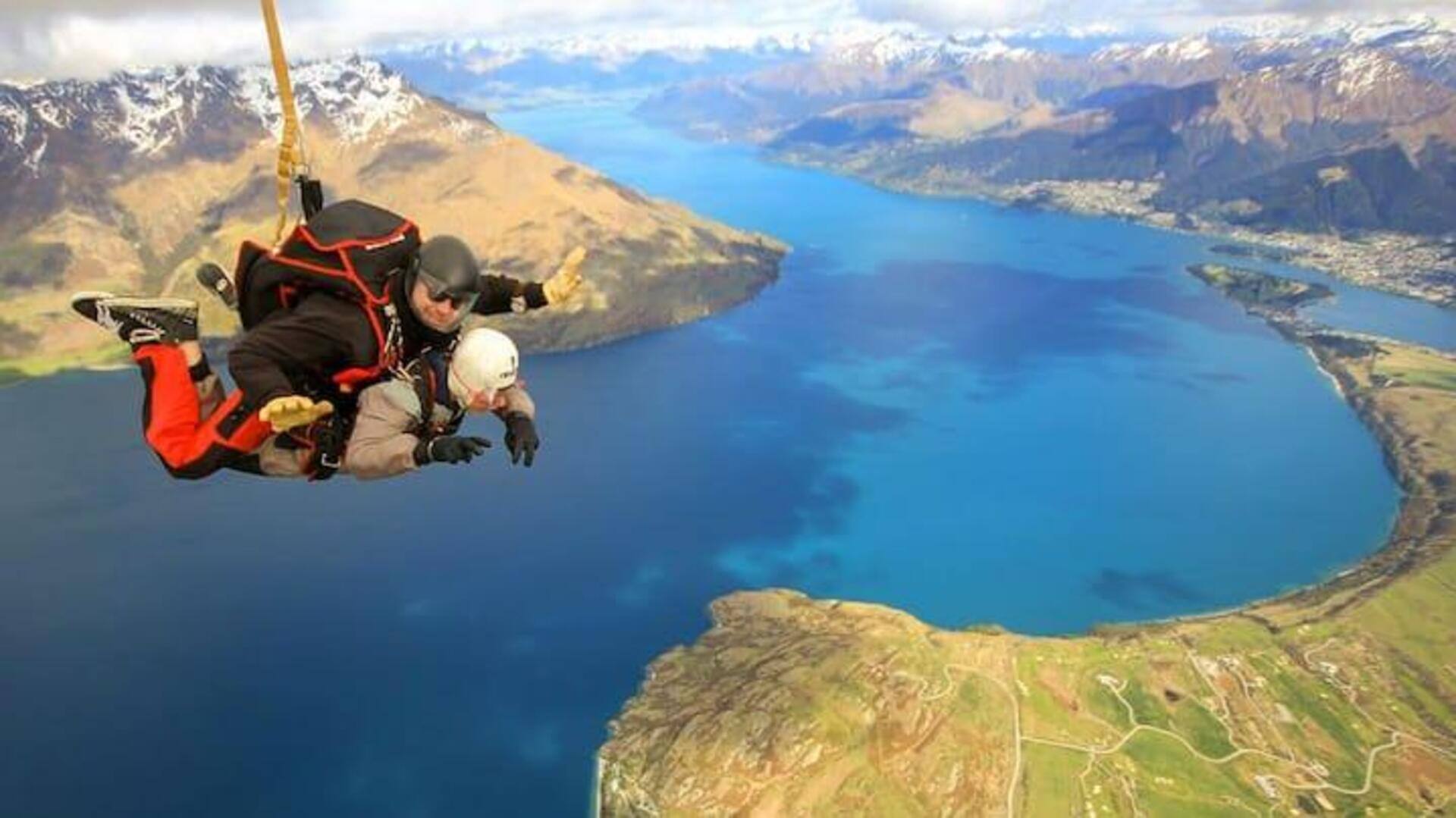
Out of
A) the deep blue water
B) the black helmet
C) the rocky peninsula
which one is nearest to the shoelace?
the black helmet

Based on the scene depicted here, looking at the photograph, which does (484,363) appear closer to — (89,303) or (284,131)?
(284,131)

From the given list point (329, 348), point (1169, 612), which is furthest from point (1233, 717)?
point (329, 348)

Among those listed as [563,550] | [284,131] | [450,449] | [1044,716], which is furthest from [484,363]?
[563,550]

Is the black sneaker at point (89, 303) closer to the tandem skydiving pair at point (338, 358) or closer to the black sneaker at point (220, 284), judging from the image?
the tandem skydiving pair at point (338, 358)

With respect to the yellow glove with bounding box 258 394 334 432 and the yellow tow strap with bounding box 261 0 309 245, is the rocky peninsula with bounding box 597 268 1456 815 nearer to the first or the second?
the yellow tow strap with bounding box 261 0 309 245

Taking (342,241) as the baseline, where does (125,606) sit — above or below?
below

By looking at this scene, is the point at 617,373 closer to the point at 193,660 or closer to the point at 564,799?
the point at 193,660

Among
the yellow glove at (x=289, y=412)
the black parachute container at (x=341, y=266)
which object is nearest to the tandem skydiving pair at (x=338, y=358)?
the black parachute container at (x=341, y=266)

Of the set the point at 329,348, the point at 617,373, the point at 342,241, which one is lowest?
the point at 617,373
